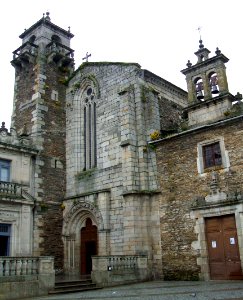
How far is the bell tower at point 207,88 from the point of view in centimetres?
1648

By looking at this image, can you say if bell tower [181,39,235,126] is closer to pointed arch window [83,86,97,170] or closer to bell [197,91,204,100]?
bell [197,91,204,100]

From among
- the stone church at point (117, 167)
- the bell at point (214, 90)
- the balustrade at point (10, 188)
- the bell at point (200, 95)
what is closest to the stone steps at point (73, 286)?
the stone church at point (117, 167)

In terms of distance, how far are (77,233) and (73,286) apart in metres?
5.69

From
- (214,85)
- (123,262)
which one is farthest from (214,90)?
(123,262)

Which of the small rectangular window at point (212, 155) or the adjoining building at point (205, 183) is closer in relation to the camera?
the adjoining building at point (205, 183)

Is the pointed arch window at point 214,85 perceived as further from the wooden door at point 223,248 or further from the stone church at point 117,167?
the wooden door at point 223,248

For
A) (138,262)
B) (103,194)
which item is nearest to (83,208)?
(103,194)

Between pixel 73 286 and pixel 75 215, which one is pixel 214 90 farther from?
pixel 73 286

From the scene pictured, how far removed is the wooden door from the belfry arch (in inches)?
221

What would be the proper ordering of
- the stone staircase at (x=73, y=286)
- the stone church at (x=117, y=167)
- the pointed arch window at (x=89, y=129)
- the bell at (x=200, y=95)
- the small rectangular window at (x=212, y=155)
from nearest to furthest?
the stone staircase at (x=73, y=286) < the stone church at (x=117, y=167) < the small rectangular window at (x=212, y=155) < the bell at (x=200, y=95) < the pointed arch window at (x=89, y=129)

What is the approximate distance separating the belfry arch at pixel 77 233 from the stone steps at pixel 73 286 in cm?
384

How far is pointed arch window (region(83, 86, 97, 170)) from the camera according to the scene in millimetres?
20172

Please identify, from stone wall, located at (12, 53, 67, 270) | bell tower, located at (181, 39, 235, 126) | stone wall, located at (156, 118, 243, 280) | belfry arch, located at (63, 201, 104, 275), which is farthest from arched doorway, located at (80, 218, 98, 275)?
bell tower, located at (181, 39, 235, 126)

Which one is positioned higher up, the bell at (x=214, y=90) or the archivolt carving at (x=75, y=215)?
the bell at (x=214, y=90)
